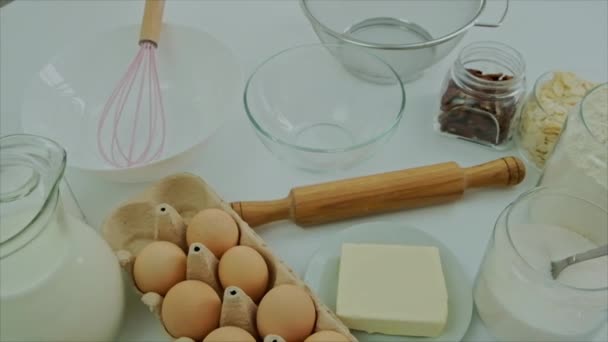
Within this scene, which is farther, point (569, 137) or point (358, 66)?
point (358, 66)

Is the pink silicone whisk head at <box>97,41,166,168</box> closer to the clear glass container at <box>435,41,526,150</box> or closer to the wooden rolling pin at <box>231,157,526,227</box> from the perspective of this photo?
the wooden rolling pin at <box>231,157,526,227</box>

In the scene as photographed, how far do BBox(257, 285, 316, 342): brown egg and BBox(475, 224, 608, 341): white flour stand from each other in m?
0.16

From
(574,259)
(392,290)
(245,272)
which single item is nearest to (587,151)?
(574,259)

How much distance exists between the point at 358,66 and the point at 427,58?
0.28 feet

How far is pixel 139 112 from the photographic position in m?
0.80

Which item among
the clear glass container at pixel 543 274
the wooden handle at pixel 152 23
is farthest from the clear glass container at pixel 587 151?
the wooden handle at pixel 152 23

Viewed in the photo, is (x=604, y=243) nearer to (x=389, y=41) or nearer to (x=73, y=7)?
(x=389, y=41)

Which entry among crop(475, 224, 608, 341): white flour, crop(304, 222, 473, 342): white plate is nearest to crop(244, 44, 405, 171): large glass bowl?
crop(304, 222, 473, 342): white plate

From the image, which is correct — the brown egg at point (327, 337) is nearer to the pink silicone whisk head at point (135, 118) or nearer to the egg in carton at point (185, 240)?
the egg in carton at point (185, 240)

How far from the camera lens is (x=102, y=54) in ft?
2.66

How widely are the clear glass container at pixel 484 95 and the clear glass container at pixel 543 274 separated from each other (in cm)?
15

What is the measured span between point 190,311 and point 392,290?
0.59 ft

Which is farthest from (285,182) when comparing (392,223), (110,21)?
(110,21)

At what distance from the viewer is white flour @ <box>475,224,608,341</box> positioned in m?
0.53
